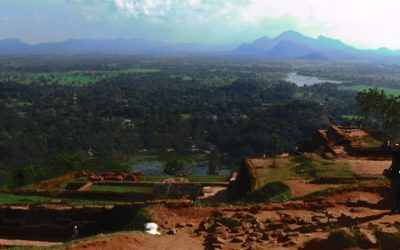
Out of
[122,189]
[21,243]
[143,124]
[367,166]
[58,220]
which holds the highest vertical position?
[367,166]

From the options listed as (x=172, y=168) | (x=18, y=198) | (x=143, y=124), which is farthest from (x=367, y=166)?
(x=143, y=124)

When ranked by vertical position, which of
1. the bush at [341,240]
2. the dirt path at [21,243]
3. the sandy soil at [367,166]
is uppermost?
the bush at [341,240]

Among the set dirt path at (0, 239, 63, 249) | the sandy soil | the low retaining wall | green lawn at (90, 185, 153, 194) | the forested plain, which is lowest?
the forested plain

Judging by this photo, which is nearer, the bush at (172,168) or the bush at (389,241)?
the bush at (389,241)

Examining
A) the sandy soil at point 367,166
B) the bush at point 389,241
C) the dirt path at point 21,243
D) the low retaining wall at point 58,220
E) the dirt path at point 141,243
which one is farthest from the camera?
the sandy soil at point 367,166

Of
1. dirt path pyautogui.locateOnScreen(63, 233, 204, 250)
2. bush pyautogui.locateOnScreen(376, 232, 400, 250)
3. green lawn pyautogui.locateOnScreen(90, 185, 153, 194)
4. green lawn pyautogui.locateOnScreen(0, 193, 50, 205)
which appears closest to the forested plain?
green lawn pyautogui.locateOnScreen(90, 185, 153, 194)

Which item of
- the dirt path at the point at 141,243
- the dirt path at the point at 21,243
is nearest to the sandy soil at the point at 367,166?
the dirt path at the point at 141,243

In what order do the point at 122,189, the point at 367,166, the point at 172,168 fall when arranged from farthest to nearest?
the point at 172,168 → the point at 122,189 → the point at 367,166

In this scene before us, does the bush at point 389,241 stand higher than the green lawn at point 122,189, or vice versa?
the bush at point 389,241

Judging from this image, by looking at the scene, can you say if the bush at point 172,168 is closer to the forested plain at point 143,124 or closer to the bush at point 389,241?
the forested plain at point 143,124

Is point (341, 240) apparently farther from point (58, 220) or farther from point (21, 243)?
point (21, 243)

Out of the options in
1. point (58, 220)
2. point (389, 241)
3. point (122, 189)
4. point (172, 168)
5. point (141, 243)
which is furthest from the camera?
point (172, 168)

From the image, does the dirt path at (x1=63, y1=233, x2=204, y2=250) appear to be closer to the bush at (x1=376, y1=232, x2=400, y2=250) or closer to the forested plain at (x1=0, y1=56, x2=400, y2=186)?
the bush at (x1=376, y1=232, x2=400, y2=250)
